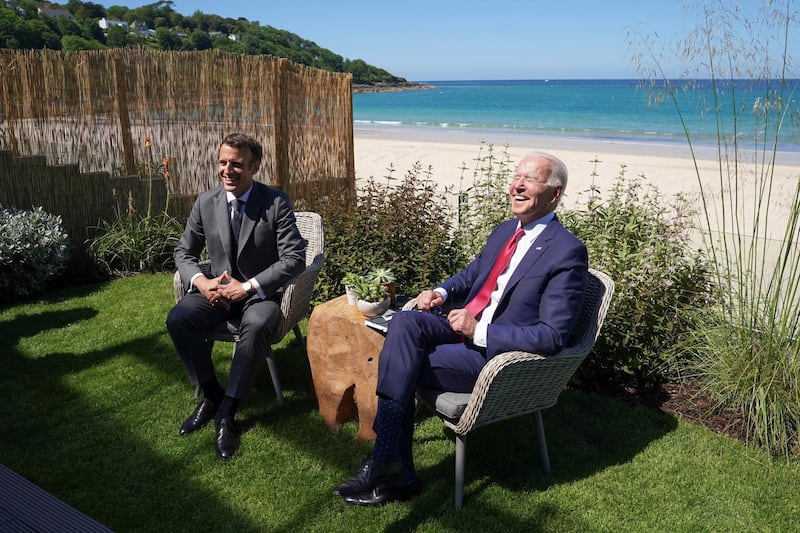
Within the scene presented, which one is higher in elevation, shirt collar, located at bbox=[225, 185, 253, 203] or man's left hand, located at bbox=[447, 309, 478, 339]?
shirt collar, located at bbox=[225, 185, 253, 203]

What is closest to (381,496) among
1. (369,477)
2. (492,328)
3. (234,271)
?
(369,477)

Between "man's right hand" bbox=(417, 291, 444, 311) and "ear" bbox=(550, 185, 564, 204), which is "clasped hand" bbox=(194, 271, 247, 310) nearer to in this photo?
"man's right hand" bbox=(417, 291, 444, 311)

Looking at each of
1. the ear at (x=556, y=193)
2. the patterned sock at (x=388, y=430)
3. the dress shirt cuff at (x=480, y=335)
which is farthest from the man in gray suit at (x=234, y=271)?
the ear at (x=556, y=193)

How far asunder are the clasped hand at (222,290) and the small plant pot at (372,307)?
702mm

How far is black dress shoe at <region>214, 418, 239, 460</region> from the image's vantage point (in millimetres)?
3236

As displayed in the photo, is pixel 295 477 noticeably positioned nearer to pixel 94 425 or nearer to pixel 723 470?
pixel 94 425

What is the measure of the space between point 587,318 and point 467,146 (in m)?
18.5

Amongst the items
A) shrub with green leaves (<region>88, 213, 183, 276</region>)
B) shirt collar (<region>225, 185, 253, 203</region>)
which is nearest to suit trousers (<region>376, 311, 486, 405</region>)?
shirt collar (<region>225, 185, 253, 203</region>)

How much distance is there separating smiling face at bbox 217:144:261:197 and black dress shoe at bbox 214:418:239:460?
4.31 feet

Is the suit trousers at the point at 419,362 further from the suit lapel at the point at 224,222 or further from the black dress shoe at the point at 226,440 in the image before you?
the suit lapel at the point at 224,222

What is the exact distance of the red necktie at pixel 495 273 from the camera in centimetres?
305

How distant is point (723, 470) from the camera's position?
10.2ft

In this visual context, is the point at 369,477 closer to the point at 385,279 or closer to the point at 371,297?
the point at 371,297

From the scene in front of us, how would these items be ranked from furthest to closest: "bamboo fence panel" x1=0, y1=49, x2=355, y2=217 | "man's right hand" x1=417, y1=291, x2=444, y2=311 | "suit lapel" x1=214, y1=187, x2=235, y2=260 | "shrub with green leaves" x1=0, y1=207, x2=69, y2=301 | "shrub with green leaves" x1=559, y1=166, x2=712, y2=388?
1. "bamboo fence panel" x1=0, y1=49, x2=355, y2=217
2. "shrub with green leaves" x1=0, y1=207, x2=69, y2=301
3. "shrub with green leaves" x1=559, y1=166, x2=712, y2=388
4. "suit lapel" x1=214, y1=187, x2=235, y2=260
5. "man's right hand" x1=417, y1=291, x2=444, y2=311
